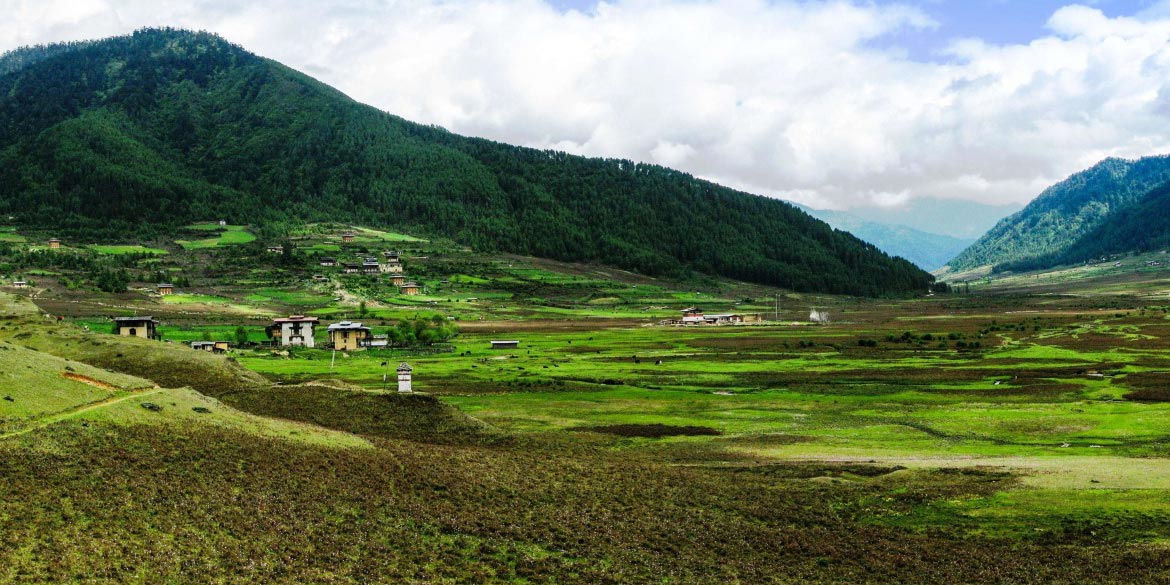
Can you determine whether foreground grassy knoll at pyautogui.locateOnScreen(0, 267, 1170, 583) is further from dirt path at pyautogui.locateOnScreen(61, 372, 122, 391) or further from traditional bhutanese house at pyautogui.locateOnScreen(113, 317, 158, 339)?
traditional bhutanese house at pyautogui.locateOnScreen(113, 317, 158, 339)

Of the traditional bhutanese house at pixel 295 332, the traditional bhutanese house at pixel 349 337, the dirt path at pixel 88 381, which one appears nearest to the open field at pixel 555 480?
the dirt path at pixel 88 381

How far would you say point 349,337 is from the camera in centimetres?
14000

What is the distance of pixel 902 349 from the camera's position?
13250 cm

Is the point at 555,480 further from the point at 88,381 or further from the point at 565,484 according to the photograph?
the point at 88,381

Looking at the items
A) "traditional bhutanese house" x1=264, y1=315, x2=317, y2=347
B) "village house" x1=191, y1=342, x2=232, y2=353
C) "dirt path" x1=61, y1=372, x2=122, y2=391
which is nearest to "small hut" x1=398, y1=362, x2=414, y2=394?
"dirt path" x1=61, y1=372, x2=122, y2=391

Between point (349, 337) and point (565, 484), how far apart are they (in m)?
103

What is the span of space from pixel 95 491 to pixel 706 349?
361ft

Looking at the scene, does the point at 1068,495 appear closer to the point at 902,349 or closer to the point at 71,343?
the point at 71,343

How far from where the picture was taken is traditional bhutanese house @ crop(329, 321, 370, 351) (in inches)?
5458

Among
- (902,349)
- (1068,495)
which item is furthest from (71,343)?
(902,349)

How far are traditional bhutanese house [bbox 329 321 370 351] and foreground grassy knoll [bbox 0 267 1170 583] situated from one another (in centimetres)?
6223

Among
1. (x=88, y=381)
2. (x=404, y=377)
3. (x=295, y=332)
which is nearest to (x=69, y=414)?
(x=88, y=381)

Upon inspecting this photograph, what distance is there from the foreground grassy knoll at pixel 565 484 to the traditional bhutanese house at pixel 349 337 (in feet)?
204

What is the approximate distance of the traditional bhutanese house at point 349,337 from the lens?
139m
